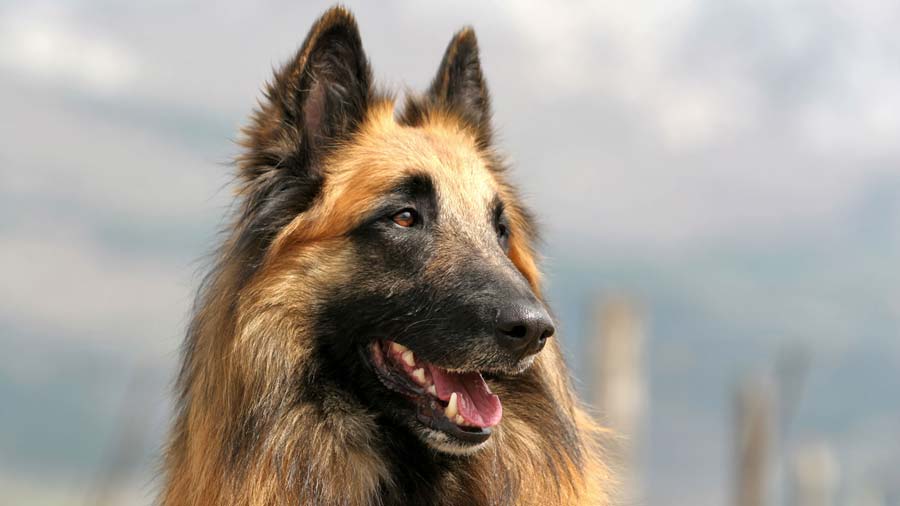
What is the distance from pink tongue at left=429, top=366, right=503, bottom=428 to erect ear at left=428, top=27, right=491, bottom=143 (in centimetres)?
177

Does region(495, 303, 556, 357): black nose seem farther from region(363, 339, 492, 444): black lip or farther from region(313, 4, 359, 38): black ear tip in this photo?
region(313, 4, 359, 38): black ear tip

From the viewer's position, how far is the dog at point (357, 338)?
15.4ft

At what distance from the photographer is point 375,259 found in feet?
16.2

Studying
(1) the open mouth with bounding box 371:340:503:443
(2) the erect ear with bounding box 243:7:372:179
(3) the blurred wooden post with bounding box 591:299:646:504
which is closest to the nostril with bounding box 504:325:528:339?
(1) the open mouth with bounding box 371:340:503:443

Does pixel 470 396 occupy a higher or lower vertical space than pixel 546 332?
lower

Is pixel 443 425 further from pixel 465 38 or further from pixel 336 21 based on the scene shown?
pixel 465 38

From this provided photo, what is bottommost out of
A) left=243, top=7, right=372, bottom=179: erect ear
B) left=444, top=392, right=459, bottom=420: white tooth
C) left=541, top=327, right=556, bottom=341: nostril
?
left=444, top=392, right=459, bottom=420: white tooth

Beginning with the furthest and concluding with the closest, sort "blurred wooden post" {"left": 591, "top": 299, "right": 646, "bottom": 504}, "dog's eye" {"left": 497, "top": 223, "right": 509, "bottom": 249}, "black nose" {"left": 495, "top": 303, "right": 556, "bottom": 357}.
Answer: "blurred wooden post" {"left": 591, "top": 299, "right": 646, "bottom": 504}, "dog's eye" {"left": 497, "top": 223, "right": 509, "bottom": 249}, "black nose" {"left": 495, "top": 303, "right": 556, "bottom": 357}

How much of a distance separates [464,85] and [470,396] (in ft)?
6.90

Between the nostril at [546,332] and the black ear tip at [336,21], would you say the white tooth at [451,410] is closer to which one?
the nostril at [546,332]

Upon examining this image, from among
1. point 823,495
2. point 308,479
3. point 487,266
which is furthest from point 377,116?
point 823,495

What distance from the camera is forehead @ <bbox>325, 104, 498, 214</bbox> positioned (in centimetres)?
508

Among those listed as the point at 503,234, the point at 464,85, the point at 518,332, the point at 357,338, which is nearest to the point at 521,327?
the point at 518,332

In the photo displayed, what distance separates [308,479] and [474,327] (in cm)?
96
